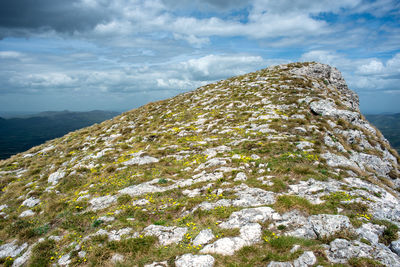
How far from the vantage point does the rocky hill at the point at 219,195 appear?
312 inches

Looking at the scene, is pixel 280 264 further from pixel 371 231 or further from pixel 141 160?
pixel 141 160

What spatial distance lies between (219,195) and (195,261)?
4536 millimetres

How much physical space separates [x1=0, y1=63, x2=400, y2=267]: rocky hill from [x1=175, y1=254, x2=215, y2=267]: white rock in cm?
4

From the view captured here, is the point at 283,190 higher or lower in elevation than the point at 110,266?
higher

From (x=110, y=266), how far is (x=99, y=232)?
7.19 feet

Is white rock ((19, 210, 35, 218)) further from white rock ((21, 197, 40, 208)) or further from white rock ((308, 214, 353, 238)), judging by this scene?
white rock ((308, 214, 353, 238))

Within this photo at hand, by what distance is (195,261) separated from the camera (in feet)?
24.2

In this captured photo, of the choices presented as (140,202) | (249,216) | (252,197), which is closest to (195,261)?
(249,216)

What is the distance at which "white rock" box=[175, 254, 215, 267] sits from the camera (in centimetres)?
725

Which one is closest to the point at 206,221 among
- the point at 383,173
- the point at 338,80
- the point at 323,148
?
the point at 323,148

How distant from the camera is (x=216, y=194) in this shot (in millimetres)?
11836

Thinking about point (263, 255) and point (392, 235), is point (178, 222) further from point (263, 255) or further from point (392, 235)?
point (392, 235)

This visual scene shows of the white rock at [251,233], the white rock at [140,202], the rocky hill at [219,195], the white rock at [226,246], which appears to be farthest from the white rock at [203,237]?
the white rock at [140,202]

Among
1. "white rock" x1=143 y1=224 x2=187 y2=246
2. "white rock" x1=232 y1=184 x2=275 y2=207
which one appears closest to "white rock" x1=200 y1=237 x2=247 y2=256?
"white rock" x1=143 y1=224 x2=187 y2=246
